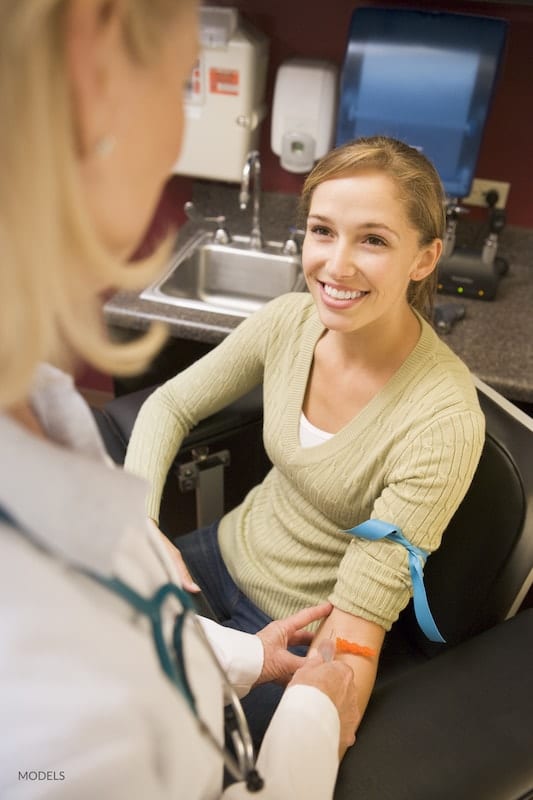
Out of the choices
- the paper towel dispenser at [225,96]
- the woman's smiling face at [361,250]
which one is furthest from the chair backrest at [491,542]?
the paper towel dispenser at [225,96]

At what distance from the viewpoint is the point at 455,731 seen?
850 millimetres

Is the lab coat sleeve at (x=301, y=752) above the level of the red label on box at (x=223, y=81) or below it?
below

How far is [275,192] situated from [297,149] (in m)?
0.28

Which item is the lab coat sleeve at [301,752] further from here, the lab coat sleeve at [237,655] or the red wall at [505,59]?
the red wall at [505,59]

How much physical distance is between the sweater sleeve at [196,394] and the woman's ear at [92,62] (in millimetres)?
932

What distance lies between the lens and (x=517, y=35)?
1.66 m

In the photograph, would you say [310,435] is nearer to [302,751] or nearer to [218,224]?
[302,751]

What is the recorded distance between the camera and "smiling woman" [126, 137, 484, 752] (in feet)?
3.30

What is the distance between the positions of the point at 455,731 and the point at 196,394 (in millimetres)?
731

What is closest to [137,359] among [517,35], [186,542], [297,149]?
[186,542]

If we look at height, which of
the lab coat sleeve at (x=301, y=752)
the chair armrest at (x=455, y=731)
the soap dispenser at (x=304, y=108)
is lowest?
the chair armrest at (x=455, y=731)

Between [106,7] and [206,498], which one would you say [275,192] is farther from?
[106,7]

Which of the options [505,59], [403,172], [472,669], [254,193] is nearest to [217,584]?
[472,669]

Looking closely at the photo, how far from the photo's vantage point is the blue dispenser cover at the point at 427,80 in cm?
152
